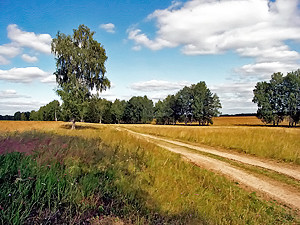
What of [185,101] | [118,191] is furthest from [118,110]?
[118,191]

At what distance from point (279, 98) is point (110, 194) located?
63.6 metres

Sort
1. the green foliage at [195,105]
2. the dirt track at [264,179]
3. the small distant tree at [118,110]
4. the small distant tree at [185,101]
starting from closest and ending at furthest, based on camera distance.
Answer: the dirt track at [264,179], the green foliage at [195,105], the small distant tree at [185,101], the small distant tree at [118,110]

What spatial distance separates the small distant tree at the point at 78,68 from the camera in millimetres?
25875

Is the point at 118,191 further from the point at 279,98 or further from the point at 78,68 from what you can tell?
the point at 279,98

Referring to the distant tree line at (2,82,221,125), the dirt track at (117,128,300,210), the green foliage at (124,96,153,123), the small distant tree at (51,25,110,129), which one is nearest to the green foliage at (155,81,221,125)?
the distant tree line at (2,82,221,125)

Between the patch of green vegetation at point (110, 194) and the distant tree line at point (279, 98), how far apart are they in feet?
192

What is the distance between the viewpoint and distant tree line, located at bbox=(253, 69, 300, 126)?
52.6 m

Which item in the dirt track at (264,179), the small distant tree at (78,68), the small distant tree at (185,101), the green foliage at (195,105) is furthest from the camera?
the small distant tree at (185,101)

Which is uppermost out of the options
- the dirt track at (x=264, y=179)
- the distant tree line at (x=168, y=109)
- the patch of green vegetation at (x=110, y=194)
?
the distant tree line at (x=168, y=109)

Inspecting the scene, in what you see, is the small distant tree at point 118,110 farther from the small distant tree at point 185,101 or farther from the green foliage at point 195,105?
the small distant tree at point 185,101

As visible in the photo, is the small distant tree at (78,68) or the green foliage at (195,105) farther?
the green foliage at (195,105)

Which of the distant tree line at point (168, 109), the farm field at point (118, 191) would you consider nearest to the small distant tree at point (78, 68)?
the distant tree line at point (168, 109)

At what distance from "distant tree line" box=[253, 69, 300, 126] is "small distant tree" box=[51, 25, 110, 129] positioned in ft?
158

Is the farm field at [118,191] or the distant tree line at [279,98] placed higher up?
the distant tree line at [279,98]
